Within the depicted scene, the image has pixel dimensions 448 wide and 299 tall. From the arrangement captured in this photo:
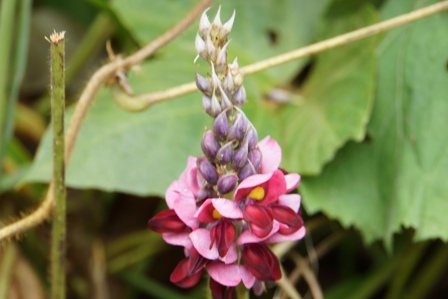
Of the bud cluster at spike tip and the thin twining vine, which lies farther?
the thin twining vine

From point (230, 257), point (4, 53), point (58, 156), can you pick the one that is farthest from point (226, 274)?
point (4, 53)

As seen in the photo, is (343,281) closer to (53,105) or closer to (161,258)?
(161,258)

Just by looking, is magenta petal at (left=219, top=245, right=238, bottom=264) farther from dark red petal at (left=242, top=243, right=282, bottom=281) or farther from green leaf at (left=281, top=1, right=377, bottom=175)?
green leaf at (left=281, top=1, right=377, bottom=175)

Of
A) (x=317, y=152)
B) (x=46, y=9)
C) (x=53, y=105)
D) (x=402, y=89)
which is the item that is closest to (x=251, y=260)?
(x=53, y=105)

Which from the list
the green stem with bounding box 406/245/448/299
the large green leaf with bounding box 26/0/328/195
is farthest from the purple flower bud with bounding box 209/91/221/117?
the green stem with bounding box 406/245/448/299

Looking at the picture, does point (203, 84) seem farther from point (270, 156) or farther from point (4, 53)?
point (4, 53)

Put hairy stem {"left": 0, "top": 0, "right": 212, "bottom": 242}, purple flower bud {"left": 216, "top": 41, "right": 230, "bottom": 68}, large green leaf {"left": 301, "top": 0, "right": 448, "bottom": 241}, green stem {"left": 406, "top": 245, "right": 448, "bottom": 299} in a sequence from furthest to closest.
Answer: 1. green stem {"left": 406, "top": 245, "right": 448, "bottom": 299}
2. large green leaf {"left": 301, "top": 0, "right": 448, "bottom": 241}
3. hairy stem {"left": 0, "top": 0, "right": 212, "bottom": 242}
4. purple flower bud {"left": 216, "top": 41, "right": 230, "bottom": 68}

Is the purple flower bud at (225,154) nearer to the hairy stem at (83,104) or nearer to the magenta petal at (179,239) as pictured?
the magenta petal at (179,239)
